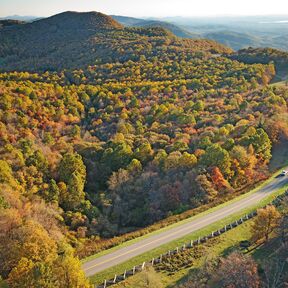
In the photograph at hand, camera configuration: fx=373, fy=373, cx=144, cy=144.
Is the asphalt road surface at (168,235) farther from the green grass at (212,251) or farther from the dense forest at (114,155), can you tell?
the dense forest at (114,155)

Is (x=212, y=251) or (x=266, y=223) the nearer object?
(x=266, y=223)

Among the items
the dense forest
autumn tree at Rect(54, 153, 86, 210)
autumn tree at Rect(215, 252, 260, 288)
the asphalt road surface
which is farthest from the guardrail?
autumn tree at Rect(54, 153, 86, 210)

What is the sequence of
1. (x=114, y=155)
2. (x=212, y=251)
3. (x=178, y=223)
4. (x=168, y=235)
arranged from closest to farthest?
(x=212, y=251) < (x=168, y=235) < (x=178, y=223) < (x=114, y=155)

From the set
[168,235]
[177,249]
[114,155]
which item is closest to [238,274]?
[177,249]

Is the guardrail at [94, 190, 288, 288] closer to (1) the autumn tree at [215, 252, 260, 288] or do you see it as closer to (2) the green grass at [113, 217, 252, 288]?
(2) the green grass at [113, 217, 252, 288]

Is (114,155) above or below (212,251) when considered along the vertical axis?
above

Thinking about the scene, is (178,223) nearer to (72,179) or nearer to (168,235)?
(168,235)
